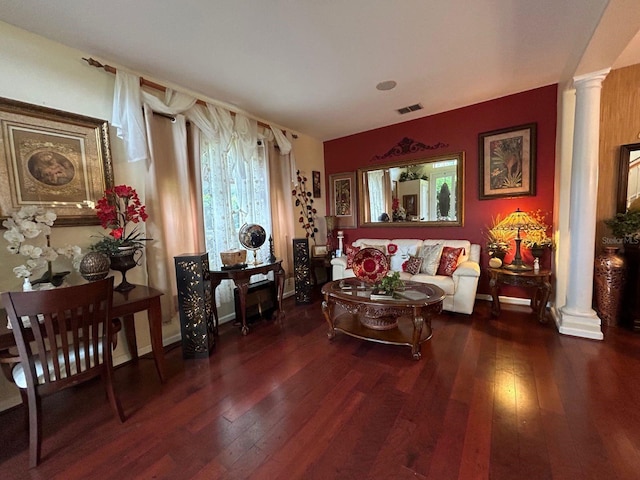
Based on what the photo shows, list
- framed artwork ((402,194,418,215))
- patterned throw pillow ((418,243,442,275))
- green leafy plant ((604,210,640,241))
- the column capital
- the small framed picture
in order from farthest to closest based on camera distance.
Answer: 1. the small framed picture
2. framed artwork ((402,194,418,215))
3. patterned throw pillow ((418,243,442,275))
4. green leafy plant ((604,210,640,241))
5. the column capital

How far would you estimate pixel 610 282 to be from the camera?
256 centimetres

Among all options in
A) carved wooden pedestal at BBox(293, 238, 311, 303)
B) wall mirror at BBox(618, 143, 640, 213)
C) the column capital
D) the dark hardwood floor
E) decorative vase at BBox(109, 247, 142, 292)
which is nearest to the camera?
the dark hardwood floor

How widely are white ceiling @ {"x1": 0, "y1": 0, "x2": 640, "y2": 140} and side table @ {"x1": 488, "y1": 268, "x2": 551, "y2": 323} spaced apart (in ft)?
6.34

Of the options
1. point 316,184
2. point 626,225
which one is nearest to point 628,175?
point 626,225

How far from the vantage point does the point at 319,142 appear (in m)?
4.68

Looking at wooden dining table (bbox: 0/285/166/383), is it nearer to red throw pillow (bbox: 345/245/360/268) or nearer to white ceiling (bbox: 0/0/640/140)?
red throw pillow (bbox: 345/245/360/268)

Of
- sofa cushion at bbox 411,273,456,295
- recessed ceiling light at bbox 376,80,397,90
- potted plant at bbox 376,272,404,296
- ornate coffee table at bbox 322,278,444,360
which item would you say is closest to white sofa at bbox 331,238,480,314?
sofa cushion at bbox 411,273,456,295

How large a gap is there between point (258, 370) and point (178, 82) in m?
2.79

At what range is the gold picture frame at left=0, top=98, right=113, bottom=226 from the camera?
70.5 inches

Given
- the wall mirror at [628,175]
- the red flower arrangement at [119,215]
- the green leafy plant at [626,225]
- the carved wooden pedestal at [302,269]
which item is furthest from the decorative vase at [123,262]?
the wall mirror at [628,175]

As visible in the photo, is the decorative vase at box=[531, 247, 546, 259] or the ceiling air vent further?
the ceiling air vent

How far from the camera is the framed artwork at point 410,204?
395 centimetres

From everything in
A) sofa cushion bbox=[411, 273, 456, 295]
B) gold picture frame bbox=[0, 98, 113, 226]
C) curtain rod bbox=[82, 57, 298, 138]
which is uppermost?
curtain rod bbox=[82, 57, 298, 138]

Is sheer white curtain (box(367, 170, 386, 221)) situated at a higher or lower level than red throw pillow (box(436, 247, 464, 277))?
higher
